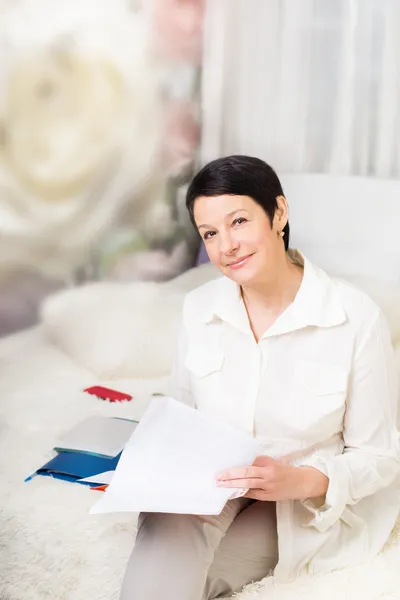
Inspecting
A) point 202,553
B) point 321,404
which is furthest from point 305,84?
point 202,553

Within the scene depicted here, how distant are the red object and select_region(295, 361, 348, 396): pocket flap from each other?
2.17 feet

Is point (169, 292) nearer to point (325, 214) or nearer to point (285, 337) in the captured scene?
point (325, 214)

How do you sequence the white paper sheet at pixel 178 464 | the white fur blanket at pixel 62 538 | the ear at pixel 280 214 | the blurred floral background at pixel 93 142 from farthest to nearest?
the blurred floral background at pixel 93 142 → the ear at pixel 280 214 → the white fur blanket at pixel 62 538 → the white paper sheet at pixel 178 464

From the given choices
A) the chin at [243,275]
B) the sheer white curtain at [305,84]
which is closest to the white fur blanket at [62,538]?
the chin at [243,275]

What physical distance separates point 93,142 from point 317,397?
1024mm

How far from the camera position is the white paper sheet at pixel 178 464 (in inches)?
40.8

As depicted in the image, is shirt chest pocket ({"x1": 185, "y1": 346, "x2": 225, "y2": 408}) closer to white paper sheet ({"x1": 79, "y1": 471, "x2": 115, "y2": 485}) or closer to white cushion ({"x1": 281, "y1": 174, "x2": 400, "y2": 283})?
white paper sheet ({"x1": 79, "y1": 471, "x2": 115, "y2": 485})

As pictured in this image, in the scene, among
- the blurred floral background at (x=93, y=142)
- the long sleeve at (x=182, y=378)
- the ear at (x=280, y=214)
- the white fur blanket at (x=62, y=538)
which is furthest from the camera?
the blurred floral background at (x=93, y=142)

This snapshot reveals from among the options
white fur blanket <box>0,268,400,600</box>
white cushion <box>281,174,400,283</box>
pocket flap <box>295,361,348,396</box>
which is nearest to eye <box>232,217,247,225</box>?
pocket flap <box>295,361,348,396</box>

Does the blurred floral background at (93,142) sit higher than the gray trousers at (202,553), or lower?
higher

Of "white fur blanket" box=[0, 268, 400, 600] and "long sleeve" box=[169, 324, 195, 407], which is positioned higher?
"long sleeve" box=[169, 324, 195, 407]

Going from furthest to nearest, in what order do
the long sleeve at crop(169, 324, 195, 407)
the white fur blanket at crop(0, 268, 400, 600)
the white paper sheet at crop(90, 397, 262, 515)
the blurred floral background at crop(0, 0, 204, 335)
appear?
the blurred floral background at crop(0, 0, 204, 335) < the long sleeve at crop(169, 324, 195, 407) < the white fur blanket at crop(0, 268, 400, 600) < the white paper sheet at crop(90, 397, 262, 515)

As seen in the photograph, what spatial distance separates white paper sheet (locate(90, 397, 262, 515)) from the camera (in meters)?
1.04

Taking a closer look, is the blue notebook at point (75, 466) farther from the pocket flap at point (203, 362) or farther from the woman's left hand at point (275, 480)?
the woman's left hand at point (275, 480)
